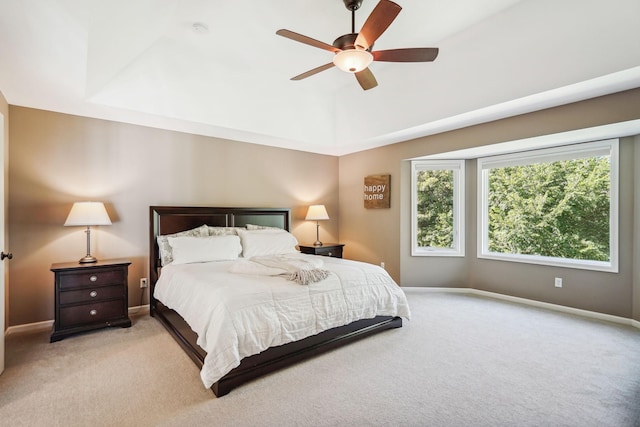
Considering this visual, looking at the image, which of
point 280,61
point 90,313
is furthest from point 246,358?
point 280,61

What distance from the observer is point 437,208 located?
5.21 metres

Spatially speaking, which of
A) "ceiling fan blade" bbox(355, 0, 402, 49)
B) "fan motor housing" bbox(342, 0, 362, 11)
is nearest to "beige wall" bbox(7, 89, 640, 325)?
"fan motor housing" bbox(342, 0, 362, 11)

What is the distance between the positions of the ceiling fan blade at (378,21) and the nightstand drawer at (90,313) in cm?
357

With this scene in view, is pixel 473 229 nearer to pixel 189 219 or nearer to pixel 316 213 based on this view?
pixel 316 213

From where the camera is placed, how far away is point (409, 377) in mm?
2447

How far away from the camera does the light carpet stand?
1979 mm

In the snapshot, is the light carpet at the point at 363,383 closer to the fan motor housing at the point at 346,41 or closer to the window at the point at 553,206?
the window at the point at 553,206

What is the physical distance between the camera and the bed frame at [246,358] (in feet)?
7.82

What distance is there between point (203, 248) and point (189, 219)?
69 centimetres

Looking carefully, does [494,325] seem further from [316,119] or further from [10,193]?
[10,193]

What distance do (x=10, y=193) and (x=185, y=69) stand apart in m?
2.27

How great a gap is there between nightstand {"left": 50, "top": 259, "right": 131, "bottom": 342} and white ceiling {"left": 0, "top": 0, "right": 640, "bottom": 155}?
5.68ft

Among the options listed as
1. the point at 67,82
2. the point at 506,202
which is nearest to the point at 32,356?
the point at 67,82

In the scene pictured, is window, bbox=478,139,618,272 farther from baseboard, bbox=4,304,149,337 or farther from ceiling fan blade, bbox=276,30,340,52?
baseboard, bbox=4,304,149,337
